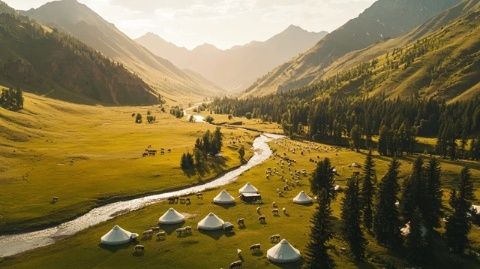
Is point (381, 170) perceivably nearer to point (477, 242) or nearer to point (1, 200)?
point (477, 242)

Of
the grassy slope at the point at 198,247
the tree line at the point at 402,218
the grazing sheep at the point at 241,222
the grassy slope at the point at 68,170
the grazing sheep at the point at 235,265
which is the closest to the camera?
the grazing sheep at the point at 235,265

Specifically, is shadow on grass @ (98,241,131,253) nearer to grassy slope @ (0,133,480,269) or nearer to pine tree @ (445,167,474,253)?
grassy slope @ (0,133,480,269)

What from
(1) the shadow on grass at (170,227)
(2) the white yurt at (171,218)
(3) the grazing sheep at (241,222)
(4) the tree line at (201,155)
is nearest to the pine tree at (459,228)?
(3) the grazing sheep at (241,222)

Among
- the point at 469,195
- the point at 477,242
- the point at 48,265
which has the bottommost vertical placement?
the point at 48,265

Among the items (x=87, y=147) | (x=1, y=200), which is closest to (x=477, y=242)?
(x=1, y=200)

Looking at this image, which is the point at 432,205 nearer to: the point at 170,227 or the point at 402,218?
the point at 402,218

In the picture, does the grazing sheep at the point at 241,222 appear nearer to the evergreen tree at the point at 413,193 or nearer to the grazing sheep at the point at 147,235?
the grazing sheep at the point at 147,235
